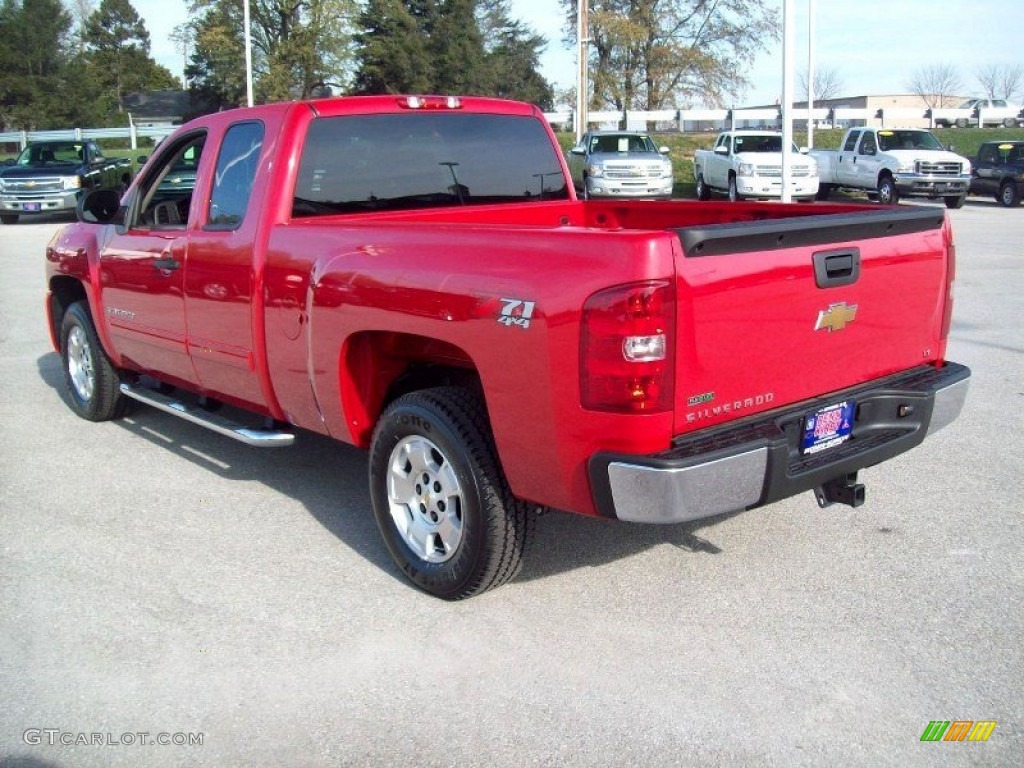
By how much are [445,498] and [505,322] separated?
90cm

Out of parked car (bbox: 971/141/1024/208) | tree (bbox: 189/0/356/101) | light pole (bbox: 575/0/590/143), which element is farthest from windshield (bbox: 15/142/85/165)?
tree (bbox: 189/0/356/101)

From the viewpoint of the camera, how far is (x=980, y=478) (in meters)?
5.56

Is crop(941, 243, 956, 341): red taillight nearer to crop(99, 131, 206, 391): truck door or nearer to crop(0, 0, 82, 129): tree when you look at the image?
crop(99, 131, 206, 391): truck door

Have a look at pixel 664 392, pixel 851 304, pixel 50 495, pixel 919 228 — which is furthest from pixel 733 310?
pixel 50 495

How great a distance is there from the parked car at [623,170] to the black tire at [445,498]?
21.0 meters

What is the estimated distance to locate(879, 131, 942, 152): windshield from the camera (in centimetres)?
2633

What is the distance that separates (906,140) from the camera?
1046 inches

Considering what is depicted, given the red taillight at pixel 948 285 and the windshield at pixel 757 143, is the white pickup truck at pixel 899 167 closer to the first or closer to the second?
the windshield at pixel 757 143

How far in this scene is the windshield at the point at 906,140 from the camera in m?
26.3

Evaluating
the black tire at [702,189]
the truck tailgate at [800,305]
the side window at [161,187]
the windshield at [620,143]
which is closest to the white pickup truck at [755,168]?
the black tire at [702,189]

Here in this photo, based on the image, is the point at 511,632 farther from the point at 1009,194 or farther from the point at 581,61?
the point at 581,61

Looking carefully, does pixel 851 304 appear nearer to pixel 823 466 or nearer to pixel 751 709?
pixel 823 466

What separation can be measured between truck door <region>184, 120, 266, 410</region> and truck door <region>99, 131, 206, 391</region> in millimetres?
162

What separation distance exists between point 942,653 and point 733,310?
144cm
